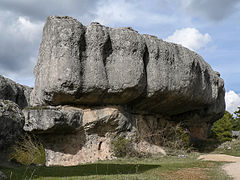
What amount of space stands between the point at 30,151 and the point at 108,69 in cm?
561

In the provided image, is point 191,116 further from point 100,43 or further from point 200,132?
point 100,43

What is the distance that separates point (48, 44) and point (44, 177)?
30.1 feet

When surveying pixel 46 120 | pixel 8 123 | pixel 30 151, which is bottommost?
pixel 30 151

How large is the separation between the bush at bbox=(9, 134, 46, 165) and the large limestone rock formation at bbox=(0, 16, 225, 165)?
0.41 meters

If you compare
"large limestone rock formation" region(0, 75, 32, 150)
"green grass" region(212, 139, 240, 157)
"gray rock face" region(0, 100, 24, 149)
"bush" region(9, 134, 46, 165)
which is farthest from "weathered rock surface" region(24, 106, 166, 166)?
"green grass" region(212, 139, 240, 157)

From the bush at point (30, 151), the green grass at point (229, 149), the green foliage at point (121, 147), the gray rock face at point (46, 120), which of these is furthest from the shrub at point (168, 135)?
the bush at point (30, 151)

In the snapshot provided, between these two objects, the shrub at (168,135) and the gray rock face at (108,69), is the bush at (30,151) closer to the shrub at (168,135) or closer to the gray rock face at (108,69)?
the gray rock face at (108,69)

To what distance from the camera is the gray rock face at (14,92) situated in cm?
2317

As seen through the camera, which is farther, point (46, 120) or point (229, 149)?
point (229, 149)

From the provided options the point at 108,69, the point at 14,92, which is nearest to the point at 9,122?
the point at 108,69

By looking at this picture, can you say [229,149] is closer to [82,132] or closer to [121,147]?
[121,147]

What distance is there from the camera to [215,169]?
39.7 feet

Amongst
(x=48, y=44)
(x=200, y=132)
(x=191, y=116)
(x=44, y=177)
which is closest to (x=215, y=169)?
(x=44, y=177)

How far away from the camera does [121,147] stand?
1606cm
